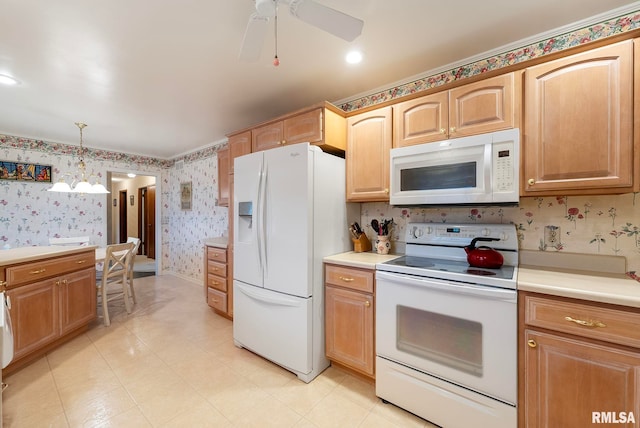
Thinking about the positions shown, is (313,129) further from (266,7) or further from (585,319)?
(585,319)

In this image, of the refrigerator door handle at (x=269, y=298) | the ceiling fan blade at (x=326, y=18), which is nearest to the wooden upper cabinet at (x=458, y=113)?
the ceiling fan blade at (x=326, y=18)

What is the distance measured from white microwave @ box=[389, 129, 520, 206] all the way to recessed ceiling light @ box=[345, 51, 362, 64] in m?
0.74

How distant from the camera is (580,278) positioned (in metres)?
1.37

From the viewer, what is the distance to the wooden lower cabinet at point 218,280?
2.94 metres

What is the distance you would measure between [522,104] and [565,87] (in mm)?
191

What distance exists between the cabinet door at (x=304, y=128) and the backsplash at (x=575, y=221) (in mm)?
1225

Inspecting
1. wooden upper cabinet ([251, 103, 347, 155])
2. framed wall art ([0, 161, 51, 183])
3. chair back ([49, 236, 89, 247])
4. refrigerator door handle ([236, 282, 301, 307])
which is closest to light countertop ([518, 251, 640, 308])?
refrigerator door handle ([236, 282, 301, 307])

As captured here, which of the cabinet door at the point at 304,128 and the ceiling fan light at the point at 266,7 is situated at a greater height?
the ceiling fan light at the point at 266,7

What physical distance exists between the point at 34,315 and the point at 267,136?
2.47 metres

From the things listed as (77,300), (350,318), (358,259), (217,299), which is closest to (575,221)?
(358,259)

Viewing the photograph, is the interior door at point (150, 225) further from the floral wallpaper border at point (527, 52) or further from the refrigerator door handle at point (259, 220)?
the floral wallpaper border at point (527, 52)

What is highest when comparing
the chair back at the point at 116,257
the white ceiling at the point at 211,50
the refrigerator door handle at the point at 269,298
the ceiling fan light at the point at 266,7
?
the white ceiling at the point at 211,50

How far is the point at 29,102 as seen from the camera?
2623 millimetres

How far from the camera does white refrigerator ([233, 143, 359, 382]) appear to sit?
6.29 feet
